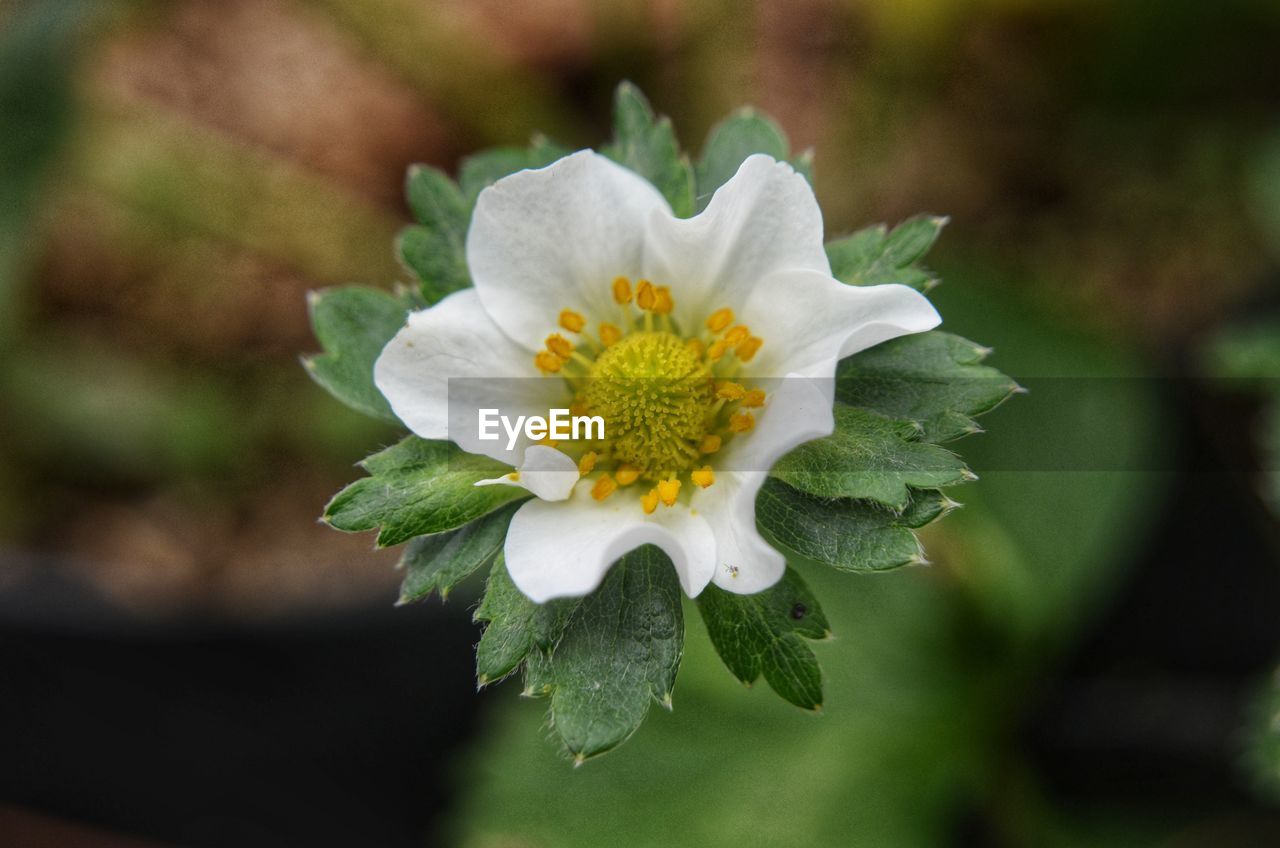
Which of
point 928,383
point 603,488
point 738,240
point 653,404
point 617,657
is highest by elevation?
point 738,240

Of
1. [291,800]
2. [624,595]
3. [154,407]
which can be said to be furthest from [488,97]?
[624,595]

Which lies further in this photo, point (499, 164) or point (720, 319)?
point (499, 164)

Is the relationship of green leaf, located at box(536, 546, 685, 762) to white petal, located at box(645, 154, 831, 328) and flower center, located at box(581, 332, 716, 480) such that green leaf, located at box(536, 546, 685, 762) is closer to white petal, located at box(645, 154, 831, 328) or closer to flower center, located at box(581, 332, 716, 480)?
flower center, located at box(581, 332, 716, 480)

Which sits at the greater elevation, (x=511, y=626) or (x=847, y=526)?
(x=847, y=526)

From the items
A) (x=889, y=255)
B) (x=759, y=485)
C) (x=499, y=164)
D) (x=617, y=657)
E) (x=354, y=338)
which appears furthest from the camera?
(x=499, y=164)

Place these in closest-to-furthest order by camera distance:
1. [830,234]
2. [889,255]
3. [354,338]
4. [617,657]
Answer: [617,657] < [889,255] < [354,338] < [830,234]

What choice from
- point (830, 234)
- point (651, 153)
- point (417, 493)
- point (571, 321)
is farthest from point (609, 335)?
point (830, 234)

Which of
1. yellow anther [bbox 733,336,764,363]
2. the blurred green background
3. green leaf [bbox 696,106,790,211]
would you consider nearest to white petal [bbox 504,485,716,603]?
yellow anther [bbox 733,336,764,363]

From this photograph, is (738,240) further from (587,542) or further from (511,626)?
(511,626)
